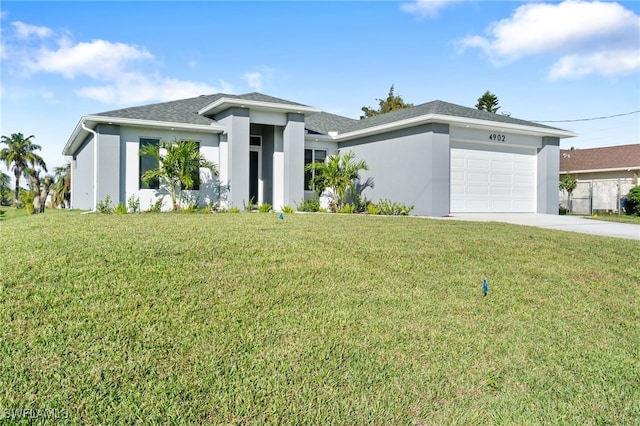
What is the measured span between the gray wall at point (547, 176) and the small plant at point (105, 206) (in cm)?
Result: 1606

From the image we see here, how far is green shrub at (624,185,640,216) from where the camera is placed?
19.4 meters

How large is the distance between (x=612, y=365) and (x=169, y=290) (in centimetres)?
426

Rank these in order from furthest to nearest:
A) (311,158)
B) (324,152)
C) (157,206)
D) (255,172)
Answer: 1. (324,152)
2. (255,172)
3. (311,158)
4. (157,206)

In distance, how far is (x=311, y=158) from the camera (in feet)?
59.2

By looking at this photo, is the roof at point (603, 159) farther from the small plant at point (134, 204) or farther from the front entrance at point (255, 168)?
the small plant at point (134, 204)

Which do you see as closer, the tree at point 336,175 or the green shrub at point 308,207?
the green shrub at point 308,207

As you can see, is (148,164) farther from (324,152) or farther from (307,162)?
(324,152)

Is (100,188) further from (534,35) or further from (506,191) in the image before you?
(534,35)

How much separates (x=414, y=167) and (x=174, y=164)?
8.22 meters

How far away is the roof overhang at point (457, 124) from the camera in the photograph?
578 inches

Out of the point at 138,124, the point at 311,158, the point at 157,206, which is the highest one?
the point at 138,124

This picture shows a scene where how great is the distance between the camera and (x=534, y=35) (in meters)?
18.1

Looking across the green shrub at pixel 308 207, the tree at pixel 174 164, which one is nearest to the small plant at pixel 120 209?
the tree at pixel 174 164

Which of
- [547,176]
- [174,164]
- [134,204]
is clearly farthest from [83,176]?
[547,176]
